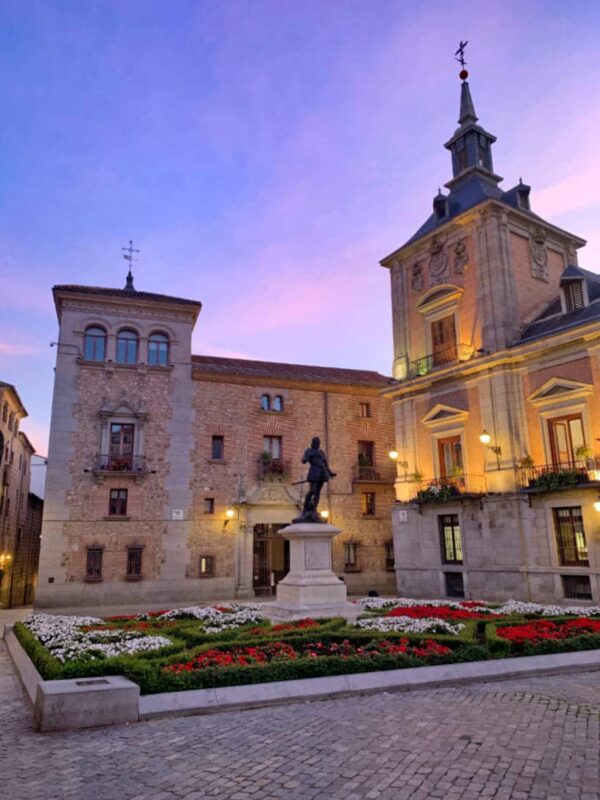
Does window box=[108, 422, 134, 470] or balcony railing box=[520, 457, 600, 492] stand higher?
window box=[108, 422, 134, 470]

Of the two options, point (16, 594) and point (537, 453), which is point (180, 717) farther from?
point (16, 594)

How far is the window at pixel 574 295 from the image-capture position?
24.2 metres

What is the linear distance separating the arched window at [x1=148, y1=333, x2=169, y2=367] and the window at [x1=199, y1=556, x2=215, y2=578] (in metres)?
9.89

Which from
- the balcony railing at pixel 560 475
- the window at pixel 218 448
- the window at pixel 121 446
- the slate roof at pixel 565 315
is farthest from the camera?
the window at pixel 218 448

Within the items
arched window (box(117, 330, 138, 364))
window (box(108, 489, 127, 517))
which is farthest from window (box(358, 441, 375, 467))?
arched window (box(117, 330, 138, 364))

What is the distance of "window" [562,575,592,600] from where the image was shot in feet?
67.3

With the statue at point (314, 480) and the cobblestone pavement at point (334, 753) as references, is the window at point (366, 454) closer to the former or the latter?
the statue at point (314, 480)

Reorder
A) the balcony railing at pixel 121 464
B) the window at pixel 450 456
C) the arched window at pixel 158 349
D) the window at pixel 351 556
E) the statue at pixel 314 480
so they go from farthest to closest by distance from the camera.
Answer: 1. the window at pixel 351 556
2. the arched window at pixel 158 349
3. the balcony railing at pixel 121 464
4. the window at pixel 450 456
5. the statue at pixel 314 480

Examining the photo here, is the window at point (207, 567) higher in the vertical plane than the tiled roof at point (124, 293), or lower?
lower

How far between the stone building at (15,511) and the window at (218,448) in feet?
36.0

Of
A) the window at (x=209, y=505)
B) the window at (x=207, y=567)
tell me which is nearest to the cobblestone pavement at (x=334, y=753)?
the window at (x=207, y=567)

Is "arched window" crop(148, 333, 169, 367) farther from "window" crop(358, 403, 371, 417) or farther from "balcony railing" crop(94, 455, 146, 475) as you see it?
"window" crop(358, 403, 371, 417)

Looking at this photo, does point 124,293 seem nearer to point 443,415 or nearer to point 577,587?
point 443,415

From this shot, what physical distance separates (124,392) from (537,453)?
1905 cm
